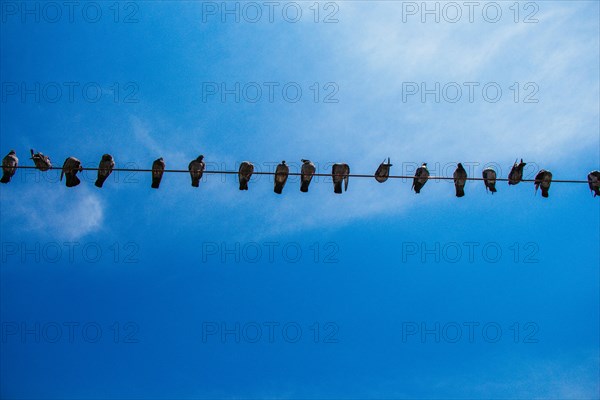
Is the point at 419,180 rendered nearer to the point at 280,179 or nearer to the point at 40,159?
the point at 280,179

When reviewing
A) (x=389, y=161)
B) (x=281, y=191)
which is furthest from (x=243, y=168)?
(x=389, y=161)

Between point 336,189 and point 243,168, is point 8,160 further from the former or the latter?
point 336,189

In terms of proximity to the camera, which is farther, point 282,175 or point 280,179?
point 280,179

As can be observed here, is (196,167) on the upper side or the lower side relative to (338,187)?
upper

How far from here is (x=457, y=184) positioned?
12.8 m

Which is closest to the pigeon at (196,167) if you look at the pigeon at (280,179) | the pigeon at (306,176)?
the pigeon at (280,179)

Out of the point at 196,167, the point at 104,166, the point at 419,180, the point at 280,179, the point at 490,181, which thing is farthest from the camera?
the point at 280,179

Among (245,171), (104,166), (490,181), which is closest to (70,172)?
(104,166)

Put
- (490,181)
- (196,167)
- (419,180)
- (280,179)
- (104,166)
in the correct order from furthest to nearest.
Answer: (280,179) → (419,180) → (196,167) → (490,181) → (104,166)

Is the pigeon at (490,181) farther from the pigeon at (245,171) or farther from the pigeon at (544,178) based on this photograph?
the pigeon at (245,171)

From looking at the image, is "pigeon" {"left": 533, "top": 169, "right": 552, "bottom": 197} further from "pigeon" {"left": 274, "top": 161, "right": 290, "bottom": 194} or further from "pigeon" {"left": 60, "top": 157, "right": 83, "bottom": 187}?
"pigeon" {"left": 60, "top": 157, "right": 83, "bottom": 187}

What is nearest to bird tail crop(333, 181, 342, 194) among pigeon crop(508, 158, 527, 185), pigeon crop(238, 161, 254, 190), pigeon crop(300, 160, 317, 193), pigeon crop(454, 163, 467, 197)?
pigeon crop(300, 160, 317, 193)

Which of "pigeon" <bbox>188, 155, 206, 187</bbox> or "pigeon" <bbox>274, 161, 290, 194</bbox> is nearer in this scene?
"pigeon" <bbox>188, 155, 206, 187</bbox>

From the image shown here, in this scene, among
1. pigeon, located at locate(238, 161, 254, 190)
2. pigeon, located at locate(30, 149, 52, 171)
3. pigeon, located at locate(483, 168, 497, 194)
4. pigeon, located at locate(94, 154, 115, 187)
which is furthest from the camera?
pigeon, located at locate(94, 154, 115, 187)
